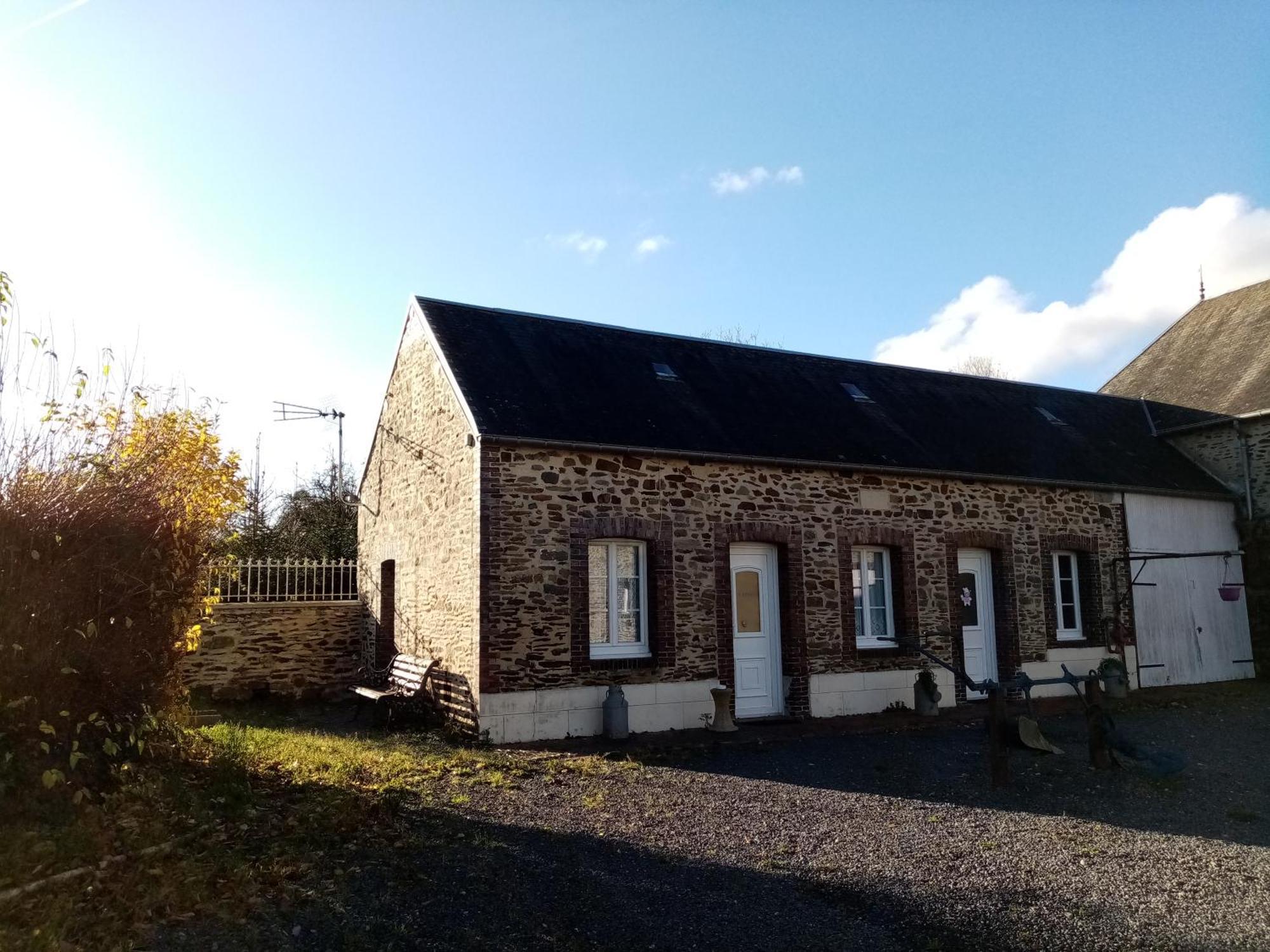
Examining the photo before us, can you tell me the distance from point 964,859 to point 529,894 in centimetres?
273

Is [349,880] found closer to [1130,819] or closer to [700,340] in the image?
[1130,819]

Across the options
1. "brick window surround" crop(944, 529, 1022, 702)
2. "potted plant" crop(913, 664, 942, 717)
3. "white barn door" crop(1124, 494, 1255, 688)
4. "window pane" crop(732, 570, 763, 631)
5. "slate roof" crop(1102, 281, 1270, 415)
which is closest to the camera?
"window pane" crop(732, 570, 763, 631)

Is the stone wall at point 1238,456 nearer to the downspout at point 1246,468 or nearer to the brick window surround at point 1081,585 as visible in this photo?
the downspout at point 1246,468

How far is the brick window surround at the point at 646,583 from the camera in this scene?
9875 mm

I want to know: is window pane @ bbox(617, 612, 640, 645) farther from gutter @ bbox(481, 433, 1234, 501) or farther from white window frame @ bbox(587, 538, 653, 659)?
gutter @ bbox(481, 433, 1234, 501)

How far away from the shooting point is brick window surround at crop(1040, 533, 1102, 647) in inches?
532

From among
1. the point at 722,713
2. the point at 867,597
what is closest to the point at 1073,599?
the point at 867,597

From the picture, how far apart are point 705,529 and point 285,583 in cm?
676

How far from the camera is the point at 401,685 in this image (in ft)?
35.9

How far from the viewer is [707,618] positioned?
1062 cm

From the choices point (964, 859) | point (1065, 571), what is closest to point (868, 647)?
point (1065, 571)

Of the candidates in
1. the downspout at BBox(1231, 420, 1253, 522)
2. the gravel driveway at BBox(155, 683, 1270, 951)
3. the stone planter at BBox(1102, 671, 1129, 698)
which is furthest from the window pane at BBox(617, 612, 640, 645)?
the downspout at BBox(1231, 420, 1253, 522)

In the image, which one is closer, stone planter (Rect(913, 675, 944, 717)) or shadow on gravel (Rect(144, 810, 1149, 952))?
shadow on gravel (Rect(144, 810, 1149, 952))

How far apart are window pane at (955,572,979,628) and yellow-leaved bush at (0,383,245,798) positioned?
10.1 m
